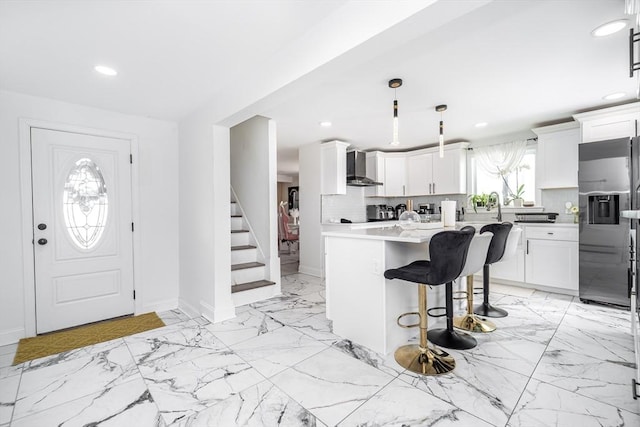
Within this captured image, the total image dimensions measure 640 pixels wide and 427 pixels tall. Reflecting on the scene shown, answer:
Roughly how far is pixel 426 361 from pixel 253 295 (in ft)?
7.44

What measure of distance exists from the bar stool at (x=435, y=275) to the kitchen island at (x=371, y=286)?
0.15 meters

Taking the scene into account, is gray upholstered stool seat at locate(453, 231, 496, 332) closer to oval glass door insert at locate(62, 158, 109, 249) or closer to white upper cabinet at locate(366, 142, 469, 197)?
white upper cabinet at locate(366, 142, 469, 197)

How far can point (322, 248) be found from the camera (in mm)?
5074

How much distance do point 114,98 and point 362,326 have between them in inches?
126

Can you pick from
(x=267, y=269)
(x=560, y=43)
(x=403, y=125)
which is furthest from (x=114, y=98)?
(x=560, y=43)

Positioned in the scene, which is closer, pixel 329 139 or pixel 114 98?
pixel 114 98

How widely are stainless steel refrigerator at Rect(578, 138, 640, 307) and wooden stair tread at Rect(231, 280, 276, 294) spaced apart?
12.7 feet

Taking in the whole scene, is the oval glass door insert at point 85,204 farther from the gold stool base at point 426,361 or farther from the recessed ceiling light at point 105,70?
the gold stool base at point 426,361

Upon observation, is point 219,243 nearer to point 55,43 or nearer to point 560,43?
point 55,43

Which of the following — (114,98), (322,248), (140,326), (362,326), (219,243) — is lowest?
(140,326)

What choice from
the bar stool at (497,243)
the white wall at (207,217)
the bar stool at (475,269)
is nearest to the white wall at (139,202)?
the white wall at (207,217)

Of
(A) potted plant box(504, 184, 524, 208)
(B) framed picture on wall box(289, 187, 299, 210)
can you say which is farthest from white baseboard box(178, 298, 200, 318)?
(B) framed picture on wall box(289, 187, 299, 210)

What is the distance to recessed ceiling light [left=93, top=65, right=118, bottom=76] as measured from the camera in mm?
2291

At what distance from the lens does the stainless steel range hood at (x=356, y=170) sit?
5512mm
